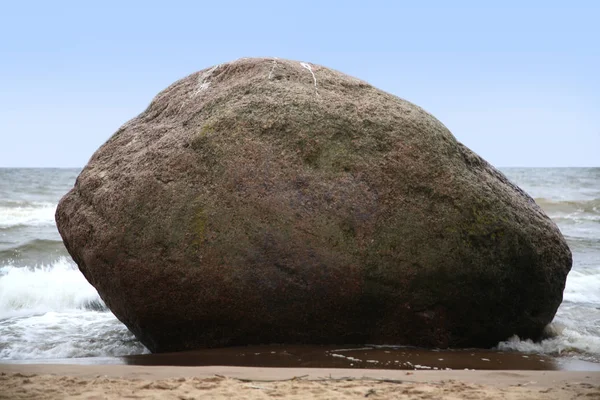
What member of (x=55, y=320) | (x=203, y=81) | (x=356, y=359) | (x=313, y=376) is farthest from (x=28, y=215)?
(x=313, y=376)

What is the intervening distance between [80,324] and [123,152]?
1.85m

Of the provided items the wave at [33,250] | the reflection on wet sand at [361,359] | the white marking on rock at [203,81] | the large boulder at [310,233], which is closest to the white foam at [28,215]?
the wave at [33,250]

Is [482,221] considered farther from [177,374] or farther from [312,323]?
[177,374]

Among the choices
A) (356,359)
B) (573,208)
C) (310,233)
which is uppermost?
(573,208)

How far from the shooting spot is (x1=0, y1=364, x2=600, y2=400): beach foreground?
3.42 metres

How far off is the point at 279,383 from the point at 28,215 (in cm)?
1426

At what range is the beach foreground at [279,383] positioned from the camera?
3.42 metres

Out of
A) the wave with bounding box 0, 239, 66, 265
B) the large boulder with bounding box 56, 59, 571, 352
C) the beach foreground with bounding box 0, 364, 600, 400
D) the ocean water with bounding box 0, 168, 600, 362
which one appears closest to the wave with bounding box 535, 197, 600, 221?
the ocean water with bounding box 0, 168, 600, 362

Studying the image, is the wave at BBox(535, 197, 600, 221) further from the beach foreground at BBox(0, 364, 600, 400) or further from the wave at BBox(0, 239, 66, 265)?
the beach foreground at BBox(0, 364, 600, 400)

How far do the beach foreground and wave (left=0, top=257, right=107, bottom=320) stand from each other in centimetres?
316

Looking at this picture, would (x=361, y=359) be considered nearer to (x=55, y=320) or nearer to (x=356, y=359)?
(x=356, y=359)

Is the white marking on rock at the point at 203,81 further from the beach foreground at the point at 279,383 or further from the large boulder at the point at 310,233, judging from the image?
the beach foreground at the point at 279,383

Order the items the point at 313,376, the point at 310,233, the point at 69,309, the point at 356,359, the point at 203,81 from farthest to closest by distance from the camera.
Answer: the point at 69,309, the point at 203,81, the point at 310,233, the point at 356,359, the point at 313,376

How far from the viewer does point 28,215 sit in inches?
650
